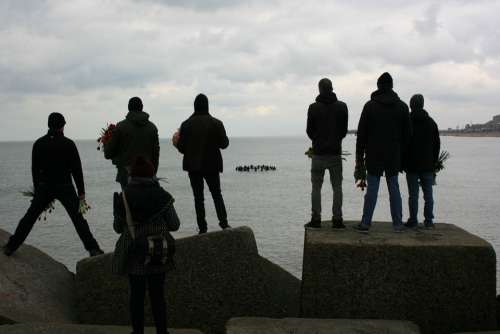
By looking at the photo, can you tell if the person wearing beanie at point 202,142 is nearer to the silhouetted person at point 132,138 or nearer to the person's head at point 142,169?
the silhouetted person at point 132,138

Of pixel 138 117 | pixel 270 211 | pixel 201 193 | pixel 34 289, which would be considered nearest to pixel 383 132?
pixel 201 193

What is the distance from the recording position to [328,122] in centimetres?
782

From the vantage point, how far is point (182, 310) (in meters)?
7.53

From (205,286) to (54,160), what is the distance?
2683 millimetres

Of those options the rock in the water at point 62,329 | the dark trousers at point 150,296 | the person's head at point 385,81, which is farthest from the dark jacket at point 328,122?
the dark trousers at point 150,296

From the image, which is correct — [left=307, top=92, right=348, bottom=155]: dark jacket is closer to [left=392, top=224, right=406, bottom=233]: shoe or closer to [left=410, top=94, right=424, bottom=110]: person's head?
[left=410, top=94, right=424, bottom=110]: person's head

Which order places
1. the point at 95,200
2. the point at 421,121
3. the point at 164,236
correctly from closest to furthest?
1. the point at 164,236
2. the point at 421,121
3. the point at 95,200

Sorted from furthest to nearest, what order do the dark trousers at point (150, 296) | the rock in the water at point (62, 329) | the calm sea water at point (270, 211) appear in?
the calm sea water at point (270, 211), the rock in the water at point (62, 329), the dark trousers at point (150, 296)

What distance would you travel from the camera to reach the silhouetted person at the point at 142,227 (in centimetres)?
543

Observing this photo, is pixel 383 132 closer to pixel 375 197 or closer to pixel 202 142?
pixel 375 197

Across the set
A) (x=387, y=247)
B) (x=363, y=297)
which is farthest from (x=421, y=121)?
(x=363, y=297)

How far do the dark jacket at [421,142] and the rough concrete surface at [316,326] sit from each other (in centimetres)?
248

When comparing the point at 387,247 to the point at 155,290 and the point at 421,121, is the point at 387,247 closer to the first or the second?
the point at 421,121

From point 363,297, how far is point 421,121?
2711 mm
